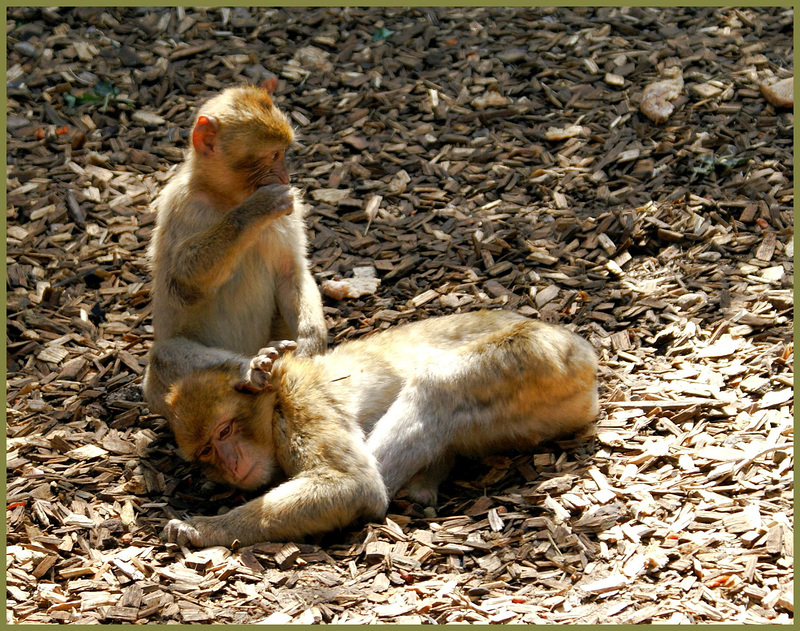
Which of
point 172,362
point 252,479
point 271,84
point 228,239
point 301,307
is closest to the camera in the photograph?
point 252,479

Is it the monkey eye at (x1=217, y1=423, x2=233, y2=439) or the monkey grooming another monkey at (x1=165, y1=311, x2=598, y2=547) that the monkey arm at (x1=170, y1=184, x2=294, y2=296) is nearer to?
the monkey grooming another monkey at (x1=165, y1=311, x2=598, y2=547)

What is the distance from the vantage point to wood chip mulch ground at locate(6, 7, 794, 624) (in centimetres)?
593

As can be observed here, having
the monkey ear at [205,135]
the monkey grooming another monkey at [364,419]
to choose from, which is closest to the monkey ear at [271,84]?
the monkey ear at [205,135]

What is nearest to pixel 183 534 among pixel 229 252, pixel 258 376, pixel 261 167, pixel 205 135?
pixel 258 376

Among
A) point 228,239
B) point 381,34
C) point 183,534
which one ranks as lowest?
point 183,534

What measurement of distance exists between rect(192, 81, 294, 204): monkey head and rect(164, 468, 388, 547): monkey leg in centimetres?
269

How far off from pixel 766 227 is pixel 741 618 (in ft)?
15.8

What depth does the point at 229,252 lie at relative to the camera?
7.41 meters

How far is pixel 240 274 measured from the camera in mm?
8023

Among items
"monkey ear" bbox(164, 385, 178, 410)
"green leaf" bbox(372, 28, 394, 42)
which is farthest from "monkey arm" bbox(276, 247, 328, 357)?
"green leaf" bbox(372, 28, 394, 42)

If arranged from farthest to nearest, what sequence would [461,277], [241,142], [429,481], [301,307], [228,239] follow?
[461,277], [301,307], [241,142], [228,239], [429,481]

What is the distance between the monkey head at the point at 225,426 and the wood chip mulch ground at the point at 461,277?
61 cm

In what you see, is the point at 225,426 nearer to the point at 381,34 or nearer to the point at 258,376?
the point at 258,376

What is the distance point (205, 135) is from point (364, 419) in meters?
2.70
